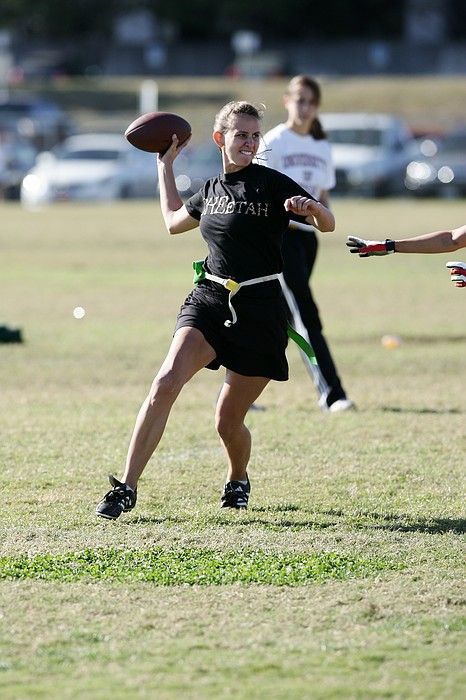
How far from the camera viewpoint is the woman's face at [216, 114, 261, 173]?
6719mm

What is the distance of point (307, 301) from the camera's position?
9688 millimetres

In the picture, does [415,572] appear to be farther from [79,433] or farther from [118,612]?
[79,433]

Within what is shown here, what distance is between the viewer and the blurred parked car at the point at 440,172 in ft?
121

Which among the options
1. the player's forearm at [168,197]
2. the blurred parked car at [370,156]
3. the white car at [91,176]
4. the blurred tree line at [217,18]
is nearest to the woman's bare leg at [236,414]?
the player's forearm at [168,197]

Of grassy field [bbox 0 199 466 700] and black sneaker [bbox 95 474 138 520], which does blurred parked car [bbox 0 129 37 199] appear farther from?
black sneaker [bbox 95 474 138 520]

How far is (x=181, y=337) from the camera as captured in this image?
676 centimetres

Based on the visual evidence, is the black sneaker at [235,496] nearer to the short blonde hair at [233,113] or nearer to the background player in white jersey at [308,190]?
the short blonde hair at [233,113]

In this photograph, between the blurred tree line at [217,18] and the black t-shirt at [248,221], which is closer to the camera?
the black t-shirt at [248,221]

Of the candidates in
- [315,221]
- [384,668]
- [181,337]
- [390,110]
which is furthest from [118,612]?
[390,110]

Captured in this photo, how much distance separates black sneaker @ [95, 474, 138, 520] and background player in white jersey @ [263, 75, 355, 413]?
316cm

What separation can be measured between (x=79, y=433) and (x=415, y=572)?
3616 millimetres

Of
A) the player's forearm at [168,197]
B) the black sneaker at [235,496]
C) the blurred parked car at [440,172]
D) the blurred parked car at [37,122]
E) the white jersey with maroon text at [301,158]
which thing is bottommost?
the black sneaker at [235,496]

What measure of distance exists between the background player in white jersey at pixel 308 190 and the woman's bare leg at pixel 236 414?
2567mm

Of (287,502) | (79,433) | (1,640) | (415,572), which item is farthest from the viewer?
(79,433)
